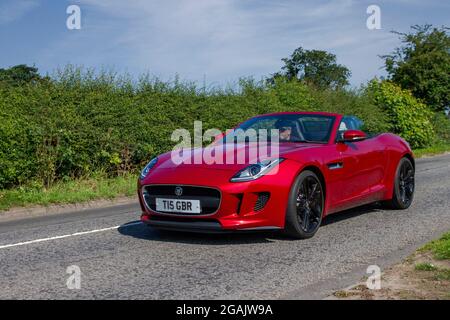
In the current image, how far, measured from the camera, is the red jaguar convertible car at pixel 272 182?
21.0 feet

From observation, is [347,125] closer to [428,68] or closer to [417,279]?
[417,279]

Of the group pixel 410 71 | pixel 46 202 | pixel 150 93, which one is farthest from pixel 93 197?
pixel 410 71

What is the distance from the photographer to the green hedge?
11.6 m

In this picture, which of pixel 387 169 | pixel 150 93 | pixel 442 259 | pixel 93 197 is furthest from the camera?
pixel 150 93

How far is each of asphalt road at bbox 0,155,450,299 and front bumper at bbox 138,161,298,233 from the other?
268mm

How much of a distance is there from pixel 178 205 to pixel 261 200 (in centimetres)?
89

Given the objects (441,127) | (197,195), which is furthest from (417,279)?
(441,127)

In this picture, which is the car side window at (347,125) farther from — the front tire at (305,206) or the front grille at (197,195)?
the front grille at (197,195)

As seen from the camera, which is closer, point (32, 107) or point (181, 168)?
point (181, 168)

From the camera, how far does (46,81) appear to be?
13.8 m

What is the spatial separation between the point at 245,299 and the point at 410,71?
98.7ft

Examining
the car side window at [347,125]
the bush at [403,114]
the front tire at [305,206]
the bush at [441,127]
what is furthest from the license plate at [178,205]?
the bush at [441,127]

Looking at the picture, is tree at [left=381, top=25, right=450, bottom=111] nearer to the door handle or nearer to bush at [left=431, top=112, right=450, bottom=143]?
bush at [left=431, top=112, right=450, bottom=143]
